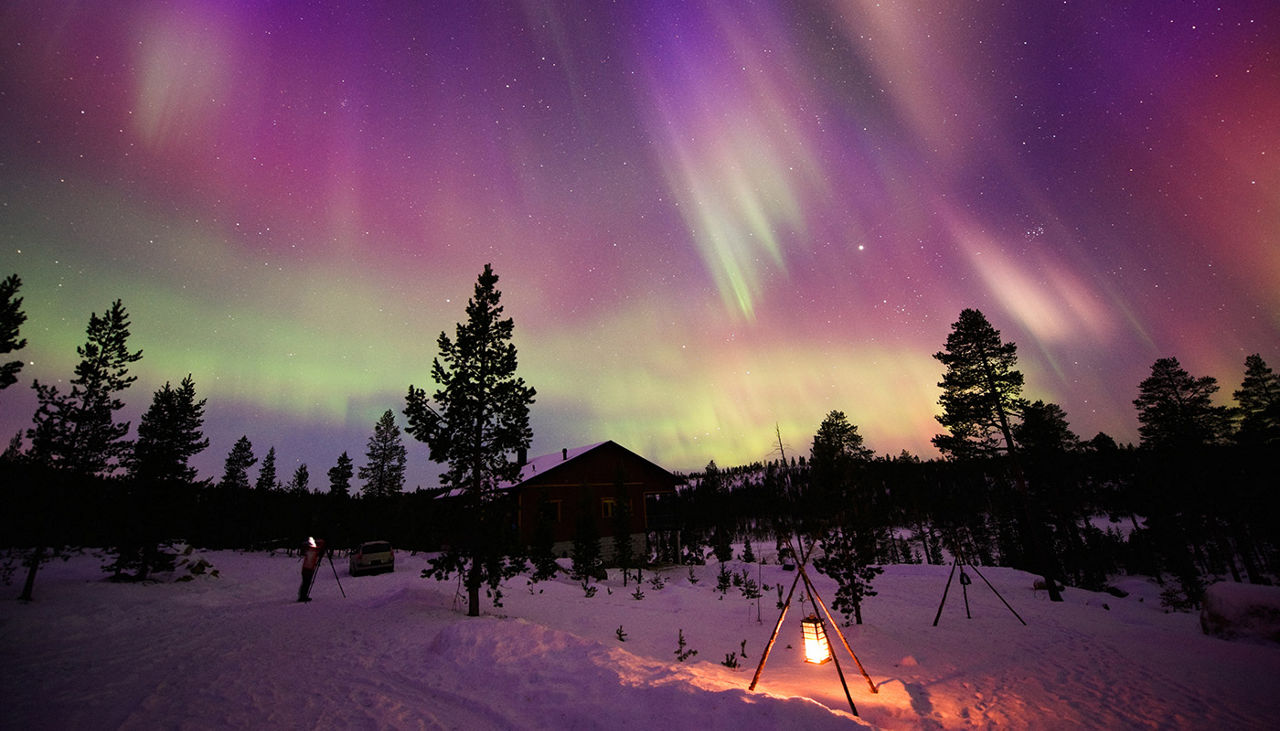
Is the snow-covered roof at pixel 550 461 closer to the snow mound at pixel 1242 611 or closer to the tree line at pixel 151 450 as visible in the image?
the tree line at pixel 151 450

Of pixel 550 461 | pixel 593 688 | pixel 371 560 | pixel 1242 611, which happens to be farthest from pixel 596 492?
pixel 1242 611

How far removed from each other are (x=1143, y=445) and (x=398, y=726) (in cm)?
5625

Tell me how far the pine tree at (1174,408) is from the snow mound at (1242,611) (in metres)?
25.5

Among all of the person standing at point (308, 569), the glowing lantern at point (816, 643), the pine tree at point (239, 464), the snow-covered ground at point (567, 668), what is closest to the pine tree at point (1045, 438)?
the snow-covered ground at point (567, 668)

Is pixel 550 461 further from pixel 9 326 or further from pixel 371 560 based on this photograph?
pixel 9 326

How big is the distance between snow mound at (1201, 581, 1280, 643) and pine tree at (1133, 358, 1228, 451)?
83.5 feet

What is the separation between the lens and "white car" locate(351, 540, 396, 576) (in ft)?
94.4

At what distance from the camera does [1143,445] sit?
38.6 m

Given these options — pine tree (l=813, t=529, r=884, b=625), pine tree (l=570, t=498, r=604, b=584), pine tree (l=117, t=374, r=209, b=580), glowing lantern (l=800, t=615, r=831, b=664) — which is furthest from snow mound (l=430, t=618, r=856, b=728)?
pine tree (l=117, t=374, r=209, b=580)

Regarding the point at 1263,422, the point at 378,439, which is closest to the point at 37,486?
the point at 378,439

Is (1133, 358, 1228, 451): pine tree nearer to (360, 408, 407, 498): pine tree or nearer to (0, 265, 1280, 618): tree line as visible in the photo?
(0, 265, 1280, 618): tree line

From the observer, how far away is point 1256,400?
35219 millimetres

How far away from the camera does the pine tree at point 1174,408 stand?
3303 cm

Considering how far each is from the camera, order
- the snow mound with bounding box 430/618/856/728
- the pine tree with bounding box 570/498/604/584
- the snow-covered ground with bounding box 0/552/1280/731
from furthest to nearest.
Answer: the pine tree with bounding box 570/498/604/584 → the snow-covered ground with bounding box 0/552/1280/731 → the snow mound with bounding box 430/618/856/728
